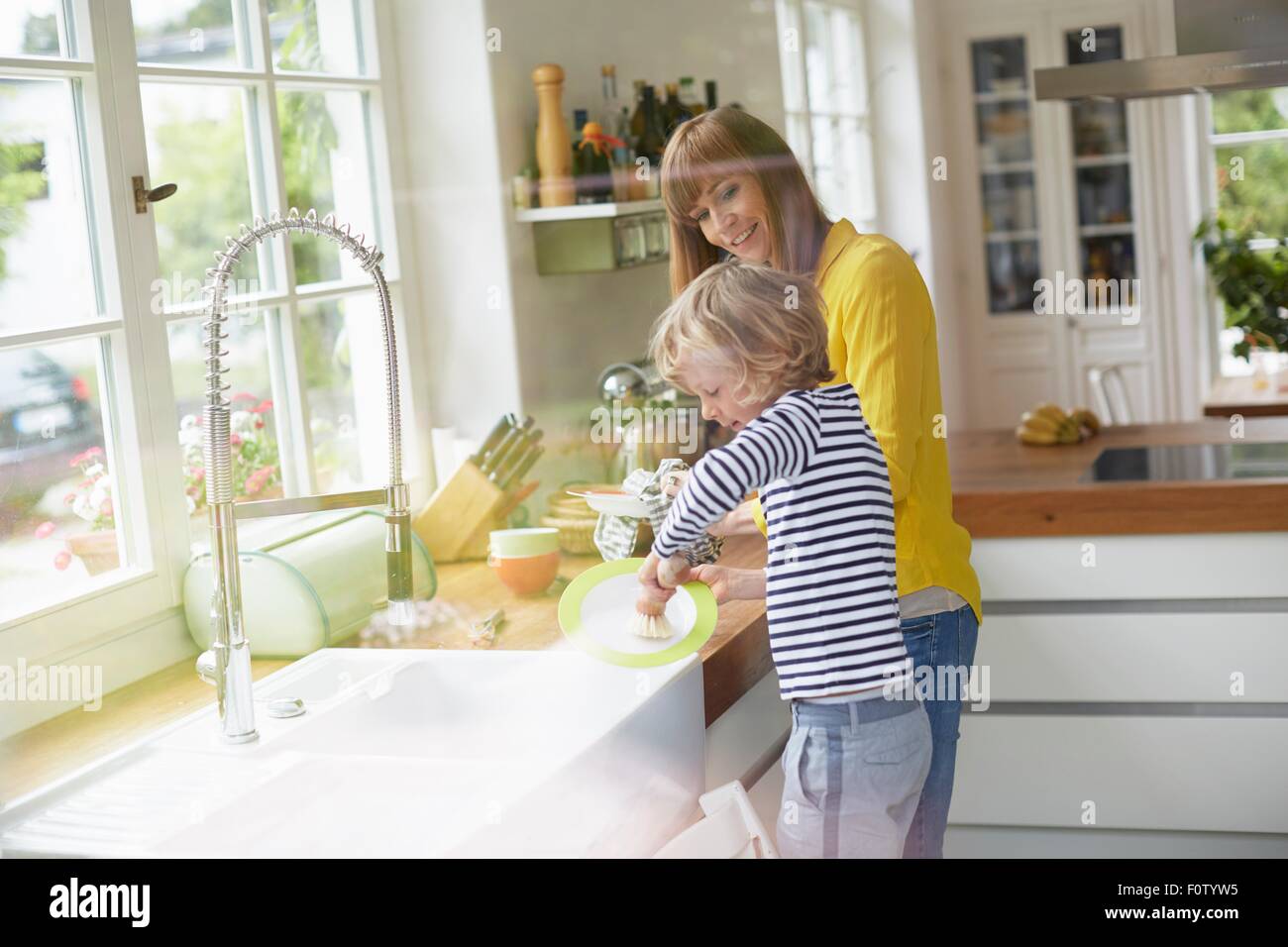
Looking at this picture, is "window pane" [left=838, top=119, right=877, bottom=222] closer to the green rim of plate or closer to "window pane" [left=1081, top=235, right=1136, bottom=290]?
the green rim of plate

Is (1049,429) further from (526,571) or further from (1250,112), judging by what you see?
(526,571)

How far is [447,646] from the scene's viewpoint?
3.40 feet

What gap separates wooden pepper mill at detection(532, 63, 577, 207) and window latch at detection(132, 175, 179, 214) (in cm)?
43

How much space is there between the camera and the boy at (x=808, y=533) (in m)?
0.77

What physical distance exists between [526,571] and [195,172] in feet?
1.24

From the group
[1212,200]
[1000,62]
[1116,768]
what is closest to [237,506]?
[1116,768]

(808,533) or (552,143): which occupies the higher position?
(552,143)

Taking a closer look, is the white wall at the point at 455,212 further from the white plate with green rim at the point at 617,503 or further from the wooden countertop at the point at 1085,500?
the wooden countertop at the point at 1085,500

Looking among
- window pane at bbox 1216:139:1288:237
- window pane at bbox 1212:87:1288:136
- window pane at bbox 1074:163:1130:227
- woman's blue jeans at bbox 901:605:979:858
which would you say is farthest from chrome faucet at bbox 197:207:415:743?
window pane at bbox 1216:139:1288:237

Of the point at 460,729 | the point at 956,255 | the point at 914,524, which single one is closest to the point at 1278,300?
the point at 956,255

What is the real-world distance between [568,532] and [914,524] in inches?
10.6

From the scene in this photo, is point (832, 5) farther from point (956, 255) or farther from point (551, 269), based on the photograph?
point (956, 255)

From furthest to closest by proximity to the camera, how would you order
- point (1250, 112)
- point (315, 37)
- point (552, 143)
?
point (1250, 112), point (552, 143), point (315, 37)

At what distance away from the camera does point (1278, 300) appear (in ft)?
7.20
